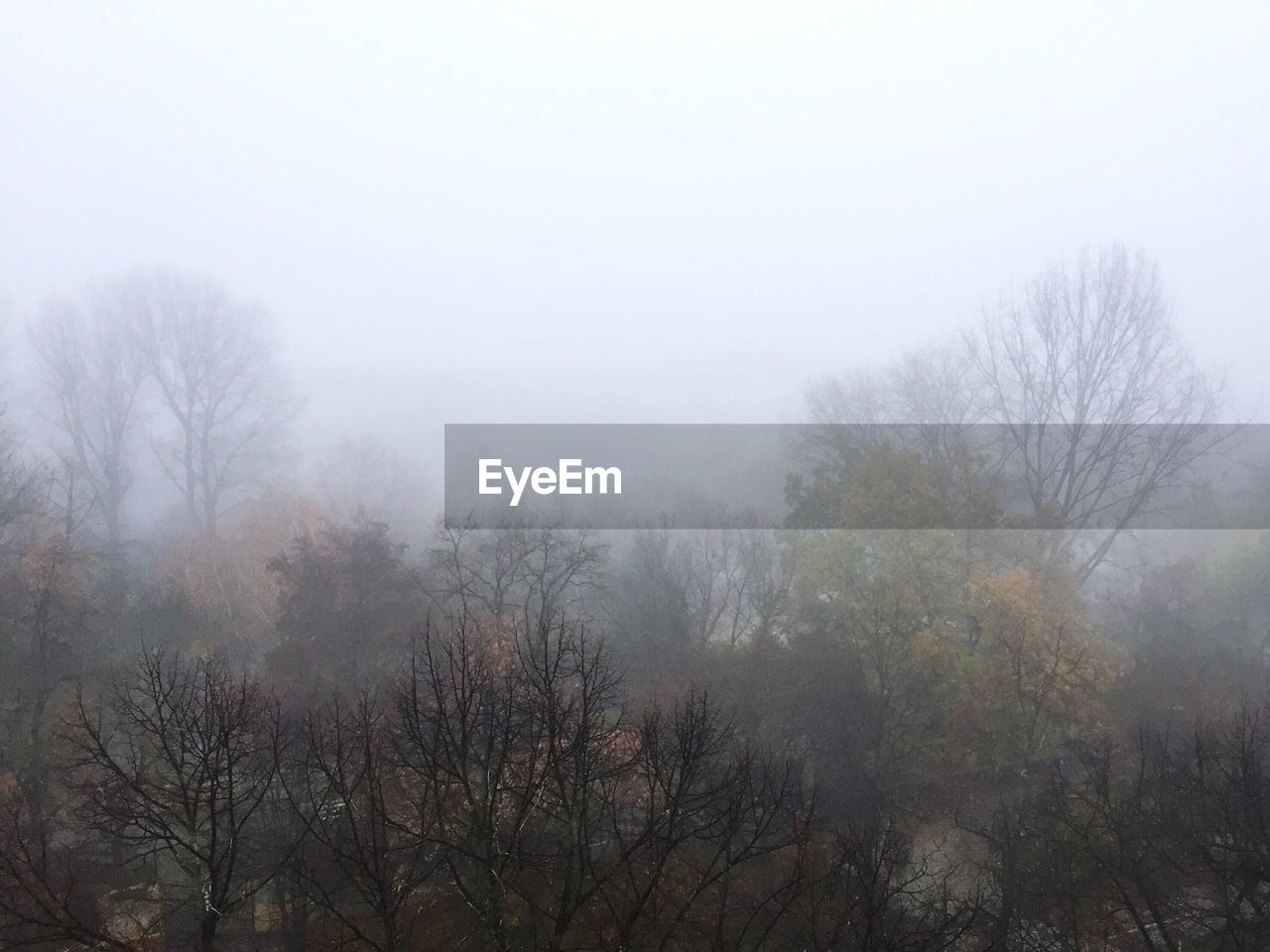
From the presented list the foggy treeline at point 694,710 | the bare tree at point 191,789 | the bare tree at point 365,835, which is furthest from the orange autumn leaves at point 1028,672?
the bare tree at point 191,789

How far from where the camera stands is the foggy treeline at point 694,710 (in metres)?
8.08

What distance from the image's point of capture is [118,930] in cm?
934

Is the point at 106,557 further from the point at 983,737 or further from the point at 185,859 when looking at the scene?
the point at 983,737

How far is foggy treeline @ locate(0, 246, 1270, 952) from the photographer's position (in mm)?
8078

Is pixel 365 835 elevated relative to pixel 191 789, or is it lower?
lower

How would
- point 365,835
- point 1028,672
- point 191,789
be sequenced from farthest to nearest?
point 1028,672 → point 365,835 → point 191,789

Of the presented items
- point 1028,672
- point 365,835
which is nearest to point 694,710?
point 365,835

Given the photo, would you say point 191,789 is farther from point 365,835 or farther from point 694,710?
point 694,710

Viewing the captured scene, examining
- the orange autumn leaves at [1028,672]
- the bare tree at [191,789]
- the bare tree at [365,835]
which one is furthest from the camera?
the orange autumn leaves at [1028,672]

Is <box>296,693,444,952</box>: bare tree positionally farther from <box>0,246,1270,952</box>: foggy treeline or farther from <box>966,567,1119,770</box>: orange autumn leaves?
A: <box>966,567,1119,770</box>: orange autumn leaves

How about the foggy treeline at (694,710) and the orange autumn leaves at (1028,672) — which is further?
the orange autumn leaves at (1028,672)

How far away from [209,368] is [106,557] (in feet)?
40.9

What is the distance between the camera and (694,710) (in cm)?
937

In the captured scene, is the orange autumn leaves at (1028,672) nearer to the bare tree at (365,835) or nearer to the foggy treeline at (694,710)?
the foggy treeline at (694,710)
